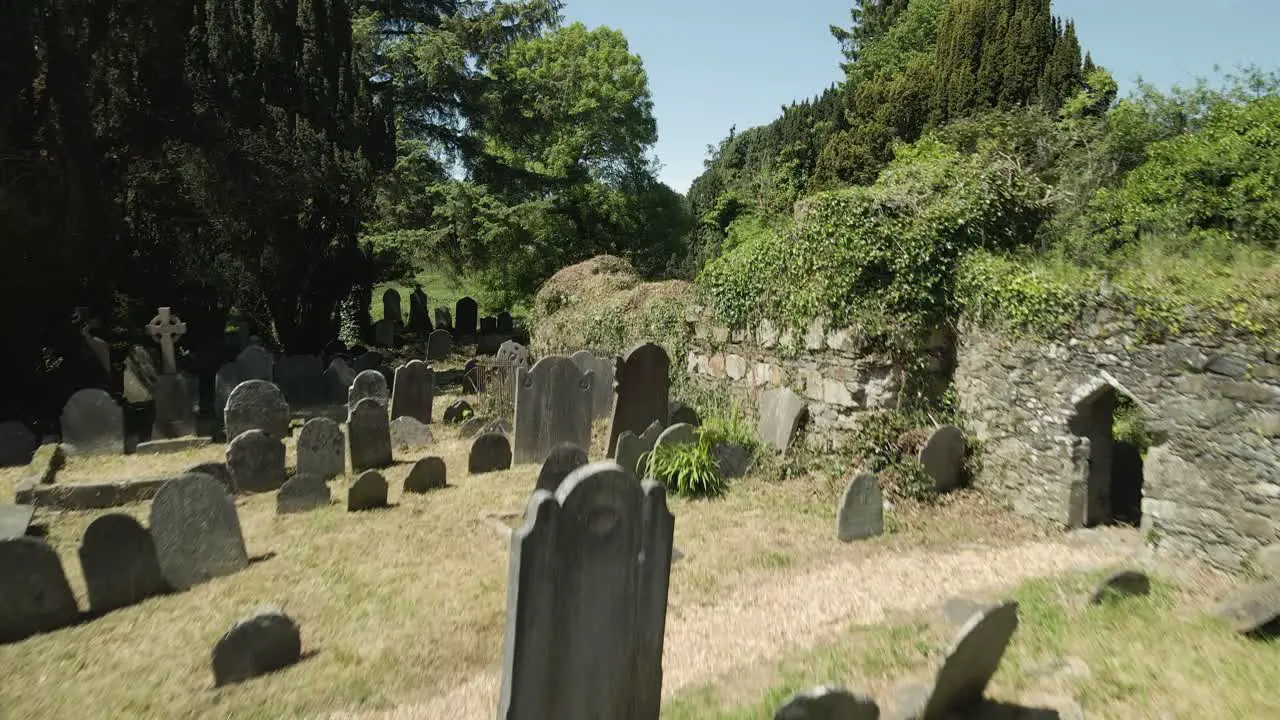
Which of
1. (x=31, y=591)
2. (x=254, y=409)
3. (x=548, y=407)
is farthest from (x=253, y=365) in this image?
(x=31, y=591)

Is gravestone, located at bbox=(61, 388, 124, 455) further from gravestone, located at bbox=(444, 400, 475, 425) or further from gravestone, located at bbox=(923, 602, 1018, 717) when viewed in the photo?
gravestone, located at bbox=(923, 602, 1018, 717)

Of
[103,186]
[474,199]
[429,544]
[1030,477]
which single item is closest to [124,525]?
[429,544]

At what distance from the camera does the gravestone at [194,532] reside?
6094mm

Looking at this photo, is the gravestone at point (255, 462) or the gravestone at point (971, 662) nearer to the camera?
the gravestone at point (971, 662)

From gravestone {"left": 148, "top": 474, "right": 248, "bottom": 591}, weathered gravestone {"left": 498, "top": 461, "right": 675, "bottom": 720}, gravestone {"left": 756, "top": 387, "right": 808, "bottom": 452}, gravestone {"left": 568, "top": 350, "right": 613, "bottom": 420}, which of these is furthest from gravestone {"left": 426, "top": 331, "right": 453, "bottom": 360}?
weathered gravestone {"left": 498, "top": 461, "right": 675, "bottom": 720}

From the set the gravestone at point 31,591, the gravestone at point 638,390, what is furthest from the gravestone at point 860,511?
the gravestone at point 31,591

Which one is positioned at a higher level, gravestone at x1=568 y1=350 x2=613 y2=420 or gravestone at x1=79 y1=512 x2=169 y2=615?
gravestone at x1=568 y1=350 x2=613 y2=420

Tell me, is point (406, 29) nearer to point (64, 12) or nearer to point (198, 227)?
point (198, 227)

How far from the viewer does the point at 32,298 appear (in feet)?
42.0

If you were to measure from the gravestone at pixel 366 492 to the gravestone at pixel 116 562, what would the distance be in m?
2.16

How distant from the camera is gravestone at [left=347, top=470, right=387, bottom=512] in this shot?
8023 mm

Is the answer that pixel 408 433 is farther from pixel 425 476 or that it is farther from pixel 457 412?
pixel 425 476

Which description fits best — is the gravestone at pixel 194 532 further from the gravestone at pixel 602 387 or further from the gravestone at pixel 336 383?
the gravestone at pixel 336 383

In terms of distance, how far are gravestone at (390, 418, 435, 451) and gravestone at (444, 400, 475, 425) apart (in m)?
1.43
